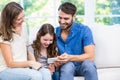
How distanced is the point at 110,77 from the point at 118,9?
4.35 feet

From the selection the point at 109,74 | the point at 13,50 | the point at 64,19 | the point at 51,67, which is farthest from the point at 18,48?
the point at 109,74

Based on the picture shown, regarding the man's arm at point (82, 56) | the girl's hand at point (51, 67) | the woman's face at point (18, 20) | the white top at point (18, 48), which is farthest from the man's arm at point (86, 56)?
the woman's face at point (18, 20)

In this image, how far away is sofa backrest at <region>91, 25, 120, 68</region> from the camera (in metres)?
2.71

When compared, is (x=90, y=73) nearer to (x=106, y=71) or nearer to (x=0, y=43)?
(x=106, y=71)

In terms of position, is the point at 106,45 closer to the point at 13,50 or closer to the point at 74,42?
the point at 74,42

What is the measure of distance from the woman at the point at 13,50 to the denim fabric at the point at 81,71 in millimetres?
216

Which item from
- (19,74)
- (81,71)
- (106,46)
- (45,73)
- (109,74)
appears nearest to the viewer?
(19,74)

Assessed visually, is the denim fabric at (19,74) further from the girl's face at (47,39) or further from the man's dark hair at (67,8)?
the man's dark hair at (67,8)

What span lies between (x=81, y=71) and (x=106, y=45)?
0.45m

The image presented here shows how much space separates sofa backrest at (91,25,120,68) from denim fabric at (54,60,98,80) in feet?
1.11

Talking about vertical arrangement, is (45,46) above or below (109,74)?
above

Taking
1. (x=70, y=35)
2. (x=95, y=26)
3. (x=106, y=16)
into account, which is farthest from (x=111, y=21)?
(x=70, y=35)

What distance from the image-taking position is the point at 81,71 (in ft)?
7.97

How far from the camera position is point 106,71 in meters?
2.64
